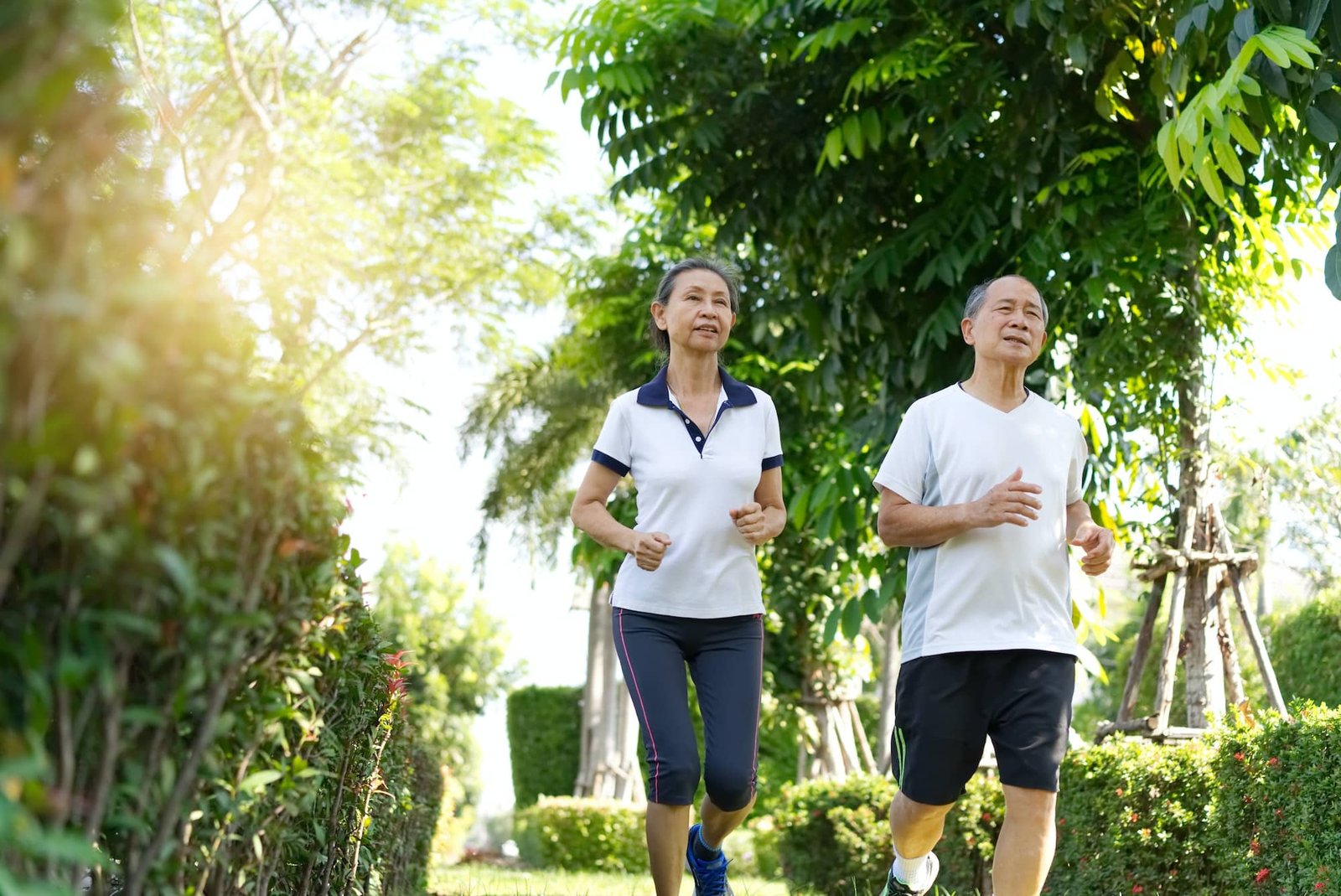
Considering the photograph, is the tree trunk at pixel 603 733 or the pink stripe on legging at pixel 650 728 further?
the tree trunk at pixel 603 733

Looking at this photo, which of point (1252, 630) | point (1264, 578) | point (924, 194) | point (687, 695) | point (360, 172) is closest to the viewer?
point (687, 695)

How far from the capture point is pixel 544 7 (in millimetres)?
20859

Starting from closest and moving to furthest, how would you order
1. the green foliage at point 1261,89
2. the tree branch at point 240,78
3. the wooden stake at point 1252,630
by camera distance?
the green foliage at point 1261,89 → the wooden stake at point 1252,630 → the tree branch at point 240,78

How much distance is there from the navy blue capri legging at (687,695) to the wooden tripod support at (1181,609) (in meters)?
3.25

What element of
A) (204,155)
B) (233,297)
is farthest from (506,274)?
(233,297)

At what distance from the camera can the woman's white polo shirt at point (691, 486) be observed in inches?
166

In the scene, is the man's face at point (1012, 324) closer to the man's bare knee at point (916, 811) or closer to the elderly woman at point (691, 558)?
the elderly woman at point (691, 558)

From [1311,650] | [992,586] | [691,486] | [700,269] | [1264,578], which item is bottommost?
[992,586]

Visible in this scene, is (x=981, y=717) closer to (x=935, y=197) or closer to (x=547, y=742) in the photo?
(x=935, y=197)

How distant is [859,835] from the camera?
9.26 m

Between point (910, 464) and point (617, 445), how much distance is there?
0.97 m

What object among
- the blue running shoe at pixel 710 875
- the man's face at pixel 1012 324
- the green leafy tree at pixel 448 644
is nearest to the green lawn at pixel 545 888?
the blue running shoe at pixel 710 875

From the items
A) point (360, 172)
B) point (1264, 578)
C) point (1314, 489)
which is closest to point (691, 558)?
point (1314, 489)

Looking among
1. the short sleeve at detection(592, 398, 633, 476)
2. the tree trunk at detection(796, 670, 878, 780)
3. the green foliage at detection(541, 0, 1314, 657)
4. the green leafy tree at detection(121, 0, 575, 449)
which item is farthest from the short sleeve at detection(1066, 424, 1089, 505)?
the green leafy tree at detection(121, 0, 575, 449)
